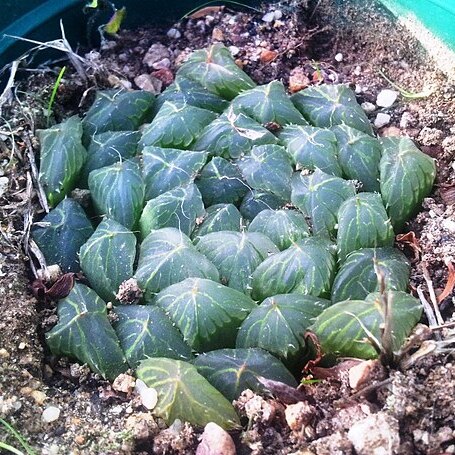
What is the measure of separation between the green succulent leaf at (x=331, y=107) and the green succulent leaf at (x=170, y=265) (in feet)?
1.35

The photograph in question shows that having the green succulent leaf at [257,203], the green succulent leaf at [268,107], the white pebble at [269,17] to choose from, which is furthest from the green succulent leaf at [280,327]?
the white pebble at [269,17]

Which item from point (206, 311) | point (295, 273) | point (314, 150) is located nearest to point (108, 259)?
point (206, 311)

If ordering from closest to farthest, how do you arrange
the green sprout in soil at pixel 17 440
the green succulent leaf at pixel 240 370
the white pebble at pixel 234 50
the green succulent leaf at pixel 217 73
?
the green sprout in soil at pixel 17 440 → the green succulent leaf at pixel 240 370 → the green succulent leaf at pixel 217 73 → the white pebble at pixel 234 50

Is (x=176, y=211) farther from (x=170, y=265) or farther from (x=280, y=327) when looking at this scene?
(x=280, y=327)

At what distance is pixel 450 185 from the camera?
1.32 meters

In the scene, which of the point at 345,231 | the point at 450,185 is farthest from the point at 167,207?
the point at 450,185

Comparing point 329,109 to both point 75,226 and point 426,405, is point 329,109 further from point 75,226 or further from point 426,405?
point 426,405

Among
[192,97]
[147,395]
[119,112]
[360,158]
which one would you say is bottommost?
[147,395]

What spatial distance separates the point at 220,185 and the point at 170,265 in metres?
0.21

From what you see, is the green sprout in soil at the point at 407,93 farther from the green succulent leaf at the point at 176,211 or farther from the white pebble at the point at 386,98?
the green succulent leaf at the point at 176,211

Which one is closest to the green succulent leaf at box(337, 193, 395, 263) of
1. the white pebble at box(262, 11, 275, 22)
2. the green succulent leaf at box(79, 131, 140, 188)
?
the green succulent leaf at box(79, 131, 140, 188)

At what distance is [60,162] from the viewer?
4.41 ft

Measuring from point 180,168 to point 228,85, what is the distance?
0.89 feet

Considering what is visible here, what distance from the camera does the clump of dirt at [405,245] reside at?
96cm
